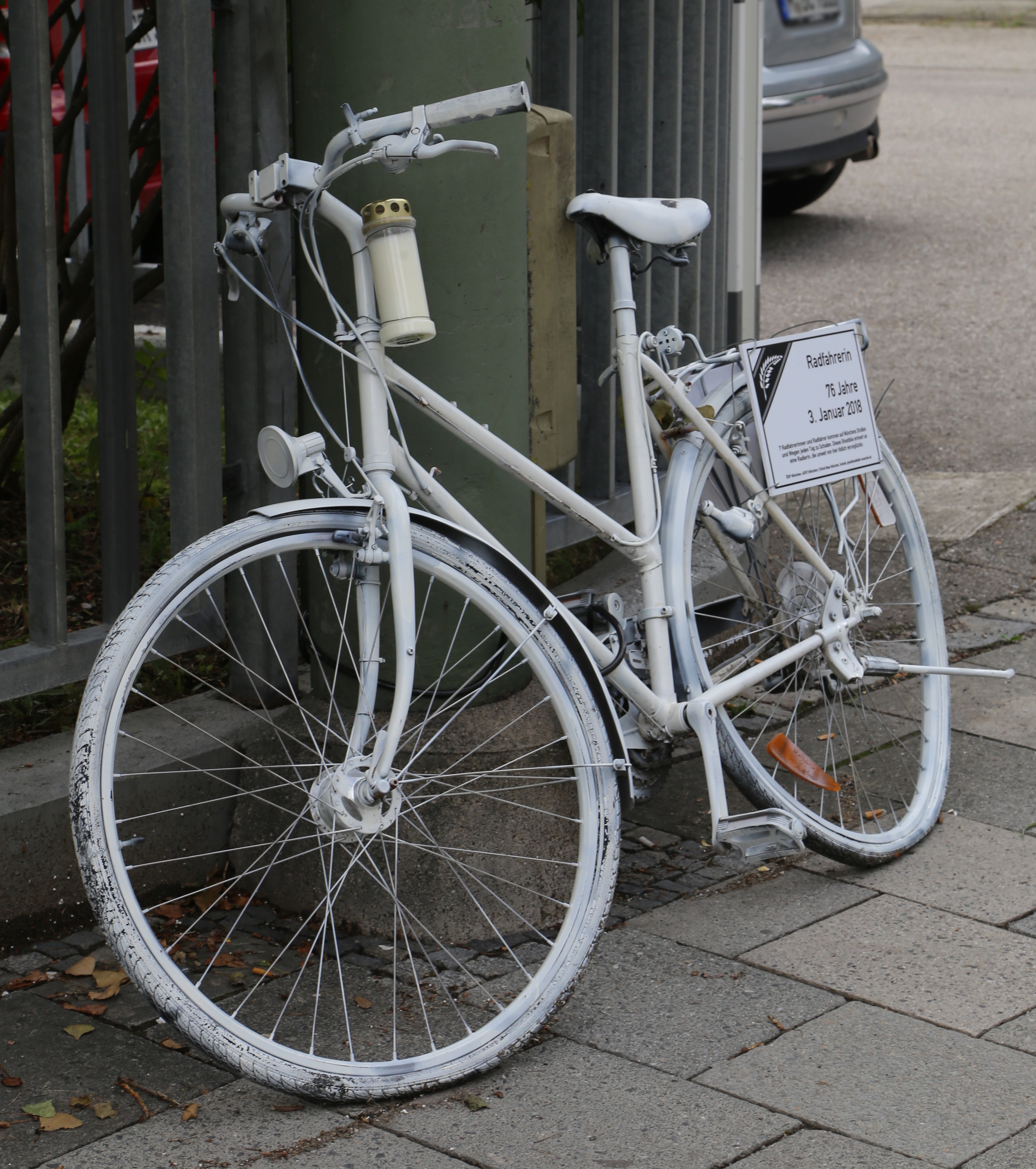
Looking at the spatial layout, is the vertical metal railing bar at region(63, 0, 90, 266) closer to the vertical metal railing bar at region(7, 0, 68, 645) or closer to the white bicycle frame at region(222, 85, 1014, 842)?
the vertical metal railing bar at region(7, 0, 68, 645)

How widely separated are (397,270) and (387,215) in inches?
3.3

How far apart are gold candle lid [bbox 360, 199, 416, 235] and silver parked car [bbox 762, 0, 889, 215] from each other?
24.8 feet

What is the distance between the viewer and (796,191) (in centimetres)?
1105

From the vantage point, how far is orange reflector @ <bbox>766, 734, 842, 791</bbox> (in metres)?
3.39

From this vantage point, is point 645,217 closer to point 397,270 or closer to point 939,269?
point 397,270

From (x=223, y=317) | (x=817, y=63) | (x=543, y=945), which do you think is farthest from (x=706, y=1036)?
(x=817, y=63)

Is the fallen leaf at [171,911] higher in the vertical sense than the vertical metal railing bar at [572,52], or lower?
lower

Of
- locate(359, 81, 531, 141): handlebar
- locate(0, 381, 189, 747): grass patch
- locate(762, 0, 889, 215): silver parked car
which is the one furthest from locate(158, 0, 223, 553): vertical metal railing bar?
locate(762, 0, 889, 215): silver parked car

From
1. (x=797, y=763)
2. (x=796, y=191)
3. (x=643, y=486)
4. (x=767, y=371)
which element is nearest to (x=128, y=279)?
(x=643, y=486)

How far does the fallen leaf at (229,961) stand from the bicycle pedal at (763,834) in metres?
0.90

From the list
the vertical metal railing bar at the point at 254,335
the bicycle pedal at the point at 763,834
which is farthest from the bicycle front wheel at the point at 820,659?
the vertical metal railing bar at the point at 254,335

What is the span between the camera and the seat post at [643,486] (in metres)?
3.14

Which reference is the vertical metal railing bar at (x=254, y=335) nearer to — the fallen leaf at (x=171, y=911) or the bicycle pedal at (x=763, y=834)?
the fallen leaf at (x=171, y=911)

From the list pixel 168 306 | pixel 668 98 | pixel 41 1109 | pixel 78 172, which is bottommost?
pixel 41 1109
